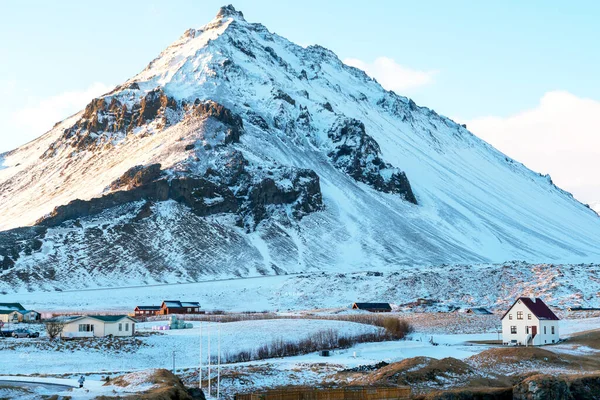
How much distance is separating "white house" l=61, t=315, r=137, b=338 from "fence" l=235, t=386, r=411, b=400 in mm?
39251

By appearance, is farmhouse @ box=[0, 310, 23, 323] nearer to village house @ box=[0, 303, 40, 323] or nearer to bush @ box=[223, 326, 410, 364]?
village house @ box=[0, 303, 40, 323]

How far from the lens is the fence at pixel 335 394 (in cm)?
4716

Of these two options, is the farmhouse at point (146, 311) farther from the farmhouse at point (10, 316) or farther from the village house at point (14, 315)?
the farmhouse at point (10, 316)

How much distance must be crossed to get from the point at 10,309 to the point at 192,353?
40.5 m

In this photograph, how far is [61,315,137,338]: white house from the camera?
83.8 meters

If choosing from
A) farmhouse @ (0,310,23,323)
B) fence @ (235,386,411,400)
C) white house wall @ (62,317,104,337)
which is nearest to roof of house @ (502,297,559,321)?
fence @ (235,386,411,400)

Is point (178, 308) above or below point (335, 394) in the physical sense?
above

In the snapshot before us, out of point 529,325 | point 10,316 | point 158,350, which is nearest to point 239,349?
point 158,350

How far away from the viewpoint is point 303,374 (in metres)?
58.1

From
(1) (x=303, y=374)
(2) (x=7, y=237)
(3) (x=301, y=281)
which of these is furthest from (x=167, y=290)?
(1) (x=303, y=374)

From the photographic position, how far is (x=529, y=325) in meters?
81.2

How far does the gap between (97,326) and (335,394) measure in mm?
42944

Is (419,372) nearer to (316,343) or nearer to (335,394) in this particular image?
(335,394)

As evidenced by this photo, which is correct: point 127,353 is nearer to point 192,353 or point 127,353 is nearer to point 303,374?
point 192,353
